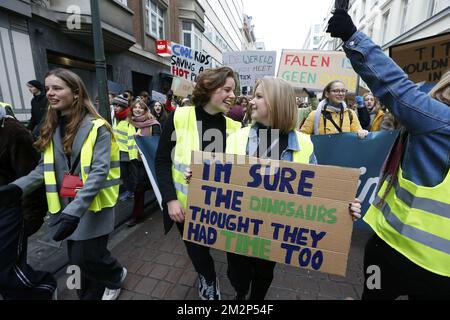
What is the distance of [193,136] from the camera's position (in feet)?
6.09

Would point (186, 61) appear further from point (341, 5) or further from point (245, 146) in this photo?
point (341, 5)

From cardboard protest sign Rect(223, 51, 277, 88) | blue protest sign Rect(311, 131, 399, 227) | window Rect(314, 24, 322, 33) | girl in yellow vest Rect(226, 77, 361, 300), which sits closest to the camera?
girl in yellow vest Rect(226, 77, 361, 300)

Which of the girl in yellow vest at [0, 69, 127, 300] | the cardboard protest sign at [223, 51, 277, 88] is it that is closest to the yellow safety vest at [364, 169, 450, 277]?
the girl in yellow vest at [0, 69, 127, 300]

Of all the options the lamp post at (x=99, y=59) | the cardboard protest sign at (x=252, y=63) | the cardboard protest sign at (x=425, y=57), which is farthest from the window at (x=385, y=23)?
the lamp post at (x=99, y=59)

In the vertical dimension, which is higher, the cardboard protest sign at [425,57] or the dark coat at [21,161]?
the cardboard protest sign at [425,57]

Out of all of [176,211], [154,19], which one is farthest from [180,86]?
[154,19]

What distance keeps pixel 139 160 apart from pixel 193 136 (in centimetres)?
221

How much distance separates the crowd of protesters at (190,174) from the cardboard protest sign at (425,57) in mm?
980

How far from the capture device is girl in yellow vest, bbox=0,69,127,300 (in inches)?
69.4

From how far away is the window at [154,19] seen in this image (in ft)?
40.8

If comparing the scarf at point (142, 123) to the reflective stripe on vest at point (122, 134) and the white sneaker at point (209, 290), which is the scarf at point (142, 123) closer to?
the reflective stripe on vest at point (122, 134)

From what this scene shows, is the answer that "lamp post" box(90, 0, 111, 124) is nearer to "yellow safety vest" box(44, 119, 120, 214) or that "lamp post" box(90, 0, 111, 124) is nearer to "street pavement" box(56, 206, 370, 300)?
"street pavement" box(56, 206, 370, 300)

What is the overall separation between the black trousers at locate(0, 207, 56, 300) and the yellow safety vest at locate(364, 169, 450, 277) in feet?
7.70

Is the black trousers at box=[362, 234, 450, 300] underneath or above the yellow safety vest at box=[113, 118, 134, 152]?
underneath
